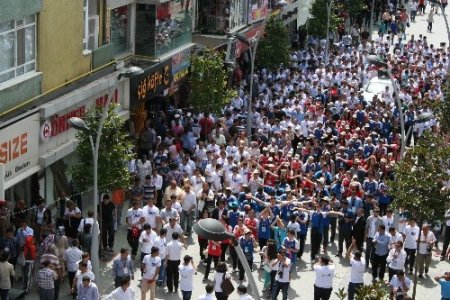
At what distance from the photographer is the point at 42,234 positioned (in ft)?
82.5

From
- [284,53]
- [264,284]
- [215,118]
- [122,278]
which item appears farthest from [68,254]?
Result: [284,53]

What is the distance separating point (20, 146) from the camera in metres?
26.0

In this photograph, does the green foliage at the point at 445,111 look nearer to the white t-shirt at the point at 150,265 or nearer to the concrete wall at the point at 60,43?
the concrete wall at the point at 60,43

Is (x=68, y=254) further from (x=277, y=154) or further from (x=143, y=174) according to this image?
(x=277, y=154)

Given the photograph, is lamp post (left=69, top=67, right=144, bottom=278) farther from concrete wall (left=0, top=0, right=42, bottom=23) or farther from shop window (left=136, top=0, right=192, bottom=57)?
shop window (left=136, top=0, right=192, bottom=57)

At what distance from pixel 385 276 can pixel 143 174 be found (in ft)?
25.5

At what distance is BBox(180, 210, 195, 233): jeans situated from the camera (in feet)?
92.8

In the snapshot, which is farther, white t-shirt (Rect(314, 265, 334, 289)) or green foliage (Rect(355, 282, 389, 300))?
white t-shirt (Rect(314, 265, 334, 289))

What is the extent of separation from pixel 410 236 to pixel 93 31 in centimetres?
1115

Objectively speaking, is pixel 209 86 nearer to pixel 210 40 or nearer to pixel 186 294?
pixel 210 40

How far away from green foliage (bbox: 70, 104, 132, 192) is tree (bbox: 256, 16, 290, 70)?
771 inches

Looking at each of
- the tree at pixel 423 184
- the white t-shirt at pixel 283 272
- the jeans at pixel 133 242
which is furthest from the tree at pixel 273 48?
the white t-shirt at pixel 283 272

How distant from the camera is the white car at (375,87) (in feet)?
144

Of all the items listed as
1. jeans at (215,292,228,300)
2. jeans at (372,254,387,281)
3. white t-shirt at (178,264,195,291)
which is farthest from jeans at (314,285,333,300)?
jeans at (372,254,387,281)
